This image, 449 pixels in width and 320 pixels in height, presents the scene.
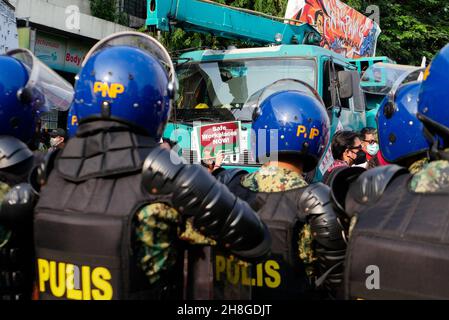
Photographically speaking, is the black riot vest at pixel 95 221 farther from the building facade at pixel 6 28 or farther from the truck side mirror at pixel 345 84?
the truck side mirror at pixel 345 84

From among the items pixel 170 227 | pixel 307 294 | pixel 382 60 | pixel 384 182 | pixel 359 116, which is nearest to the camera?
pixel 384 182

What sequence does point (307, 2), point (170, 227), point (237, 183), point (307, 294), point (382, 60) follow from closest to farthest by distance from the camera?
point (170, 227) < point (307, 294) < point (237, 183) < point (382, 60) < point (307, 2)

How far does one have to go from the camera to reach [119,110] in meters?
2.37

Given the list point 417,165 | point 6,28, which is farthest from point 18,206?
point 6,28

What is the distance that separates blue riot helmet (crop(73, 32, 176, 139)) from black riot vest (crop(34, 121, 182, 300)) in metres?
0.07

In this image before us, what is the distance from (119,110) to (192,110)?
5.39 meters

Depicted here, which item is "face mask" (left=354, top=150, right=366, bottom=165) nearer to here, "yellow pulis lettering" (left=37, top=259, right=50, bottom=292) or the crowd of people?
the crowd of people

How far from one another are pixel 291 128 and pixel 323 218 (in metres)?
0.81

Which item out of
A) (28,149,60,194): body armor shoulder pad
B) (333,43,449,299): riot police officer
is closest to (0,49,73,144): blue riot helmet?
(28,149,60,194): body armor shoulder pad

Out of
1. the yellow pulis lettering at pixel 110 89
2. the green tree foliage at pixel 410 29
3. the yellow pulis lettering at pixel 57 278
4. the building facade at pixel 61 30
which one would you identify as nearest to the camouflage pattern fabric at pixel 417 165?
the yellow pulis lettering at pixel 110 89

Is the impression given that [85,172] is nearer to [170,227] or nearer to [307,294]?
[170,227]

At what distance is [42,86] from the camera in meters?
3.35

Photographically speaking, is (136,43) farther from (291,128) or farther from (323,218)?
(323,218)
